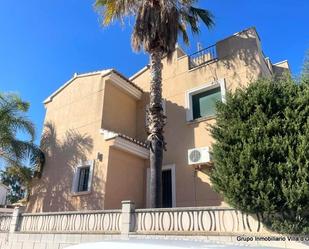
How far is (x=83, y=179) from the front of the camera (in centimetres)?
1417

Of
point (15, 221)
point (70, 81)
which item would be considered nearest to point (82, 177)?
point (15, 221)

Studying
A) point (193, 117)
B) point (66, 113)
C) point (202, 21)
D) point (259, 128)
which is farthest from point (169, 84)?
point (259, 128)

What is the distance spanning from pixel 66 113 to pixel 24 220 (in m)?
6.74

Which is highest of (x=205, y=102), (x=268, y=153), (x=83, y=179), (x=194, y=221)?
(x=205, y=102)

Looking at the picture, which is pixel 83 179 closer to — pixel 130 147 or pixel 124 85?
pixel 130 147

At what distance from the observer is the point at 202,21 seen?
1459cm

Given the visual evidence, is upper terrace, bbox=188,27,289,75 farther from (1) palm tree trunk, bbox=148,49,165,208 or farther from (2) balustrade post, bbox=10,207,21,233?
(2) balustrade post, bbox=10,207,21,233

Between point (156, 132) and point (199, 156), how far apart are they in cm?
268

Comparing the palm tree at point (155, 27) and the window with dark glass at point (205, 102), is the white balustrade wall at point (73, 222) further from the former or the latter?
the window with dark glass at point (205, 102)

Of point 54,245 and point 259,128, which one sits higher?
point 259,128

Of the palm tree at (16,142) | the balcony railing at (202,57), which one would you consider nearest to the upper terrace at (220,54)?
the balcony railing at (202,57)

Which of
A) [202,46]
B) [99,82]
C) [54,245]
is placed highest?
[202,46]

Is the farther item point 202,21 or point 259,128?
point 202,21

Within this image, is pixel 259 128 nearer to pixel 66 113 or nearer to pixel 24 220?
pixel 24 220
